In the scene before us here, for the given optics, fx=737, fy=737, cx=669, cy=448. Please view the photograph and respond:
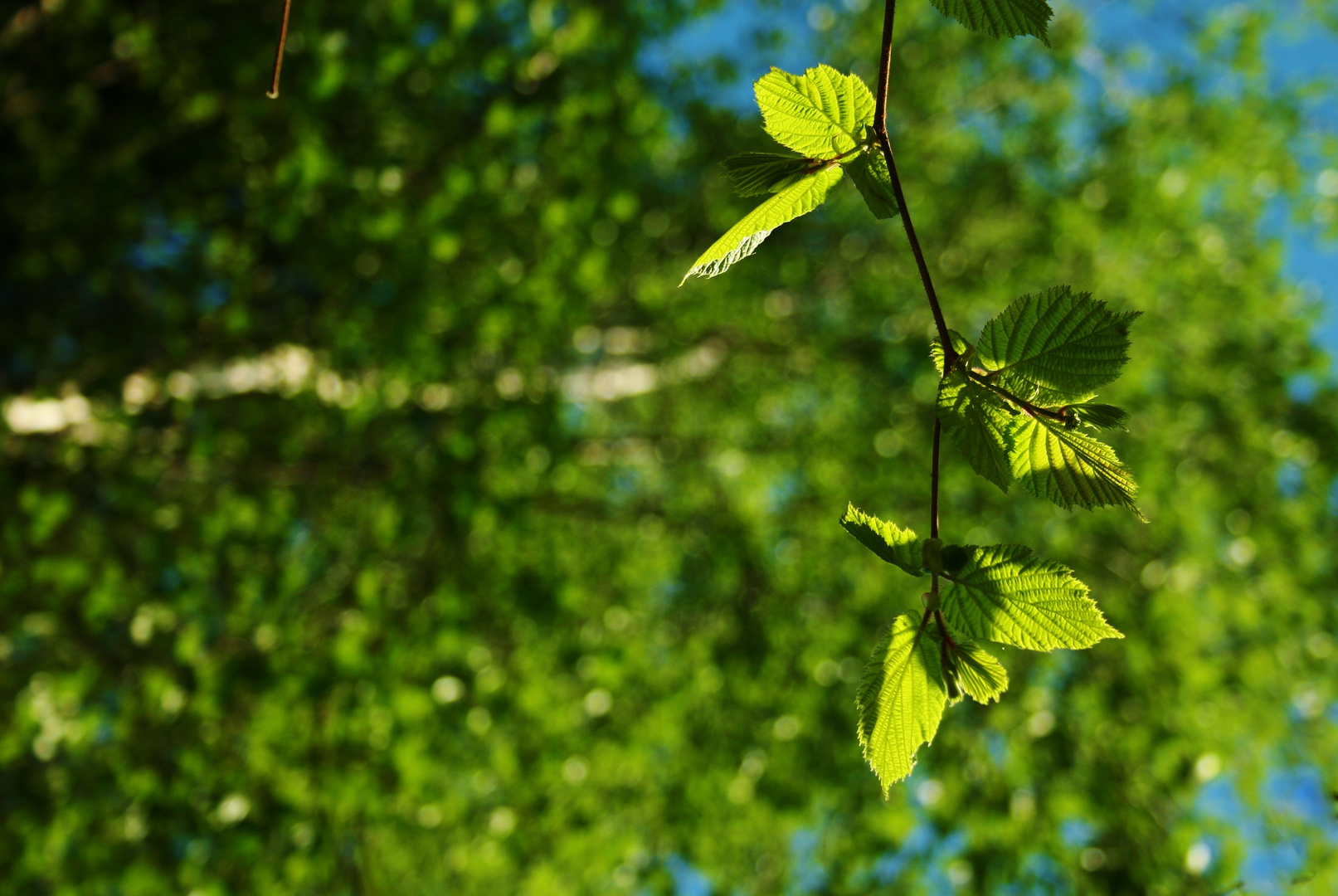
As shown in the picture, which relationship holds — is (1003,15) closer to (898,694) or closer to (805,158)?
(805,158)

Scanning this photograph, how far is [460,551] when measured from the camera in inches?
120

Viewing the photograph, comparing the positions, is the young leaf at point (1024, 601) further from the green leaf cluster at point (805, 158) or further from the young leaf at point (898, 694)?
the green leaf cluster at point (805, 158)

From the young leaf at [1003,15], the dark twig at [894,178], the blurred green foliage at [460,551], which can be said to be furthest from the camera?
the blurred green foliage at [460,551]

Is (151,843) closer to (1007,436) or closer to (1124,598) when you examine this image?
(1007,436)

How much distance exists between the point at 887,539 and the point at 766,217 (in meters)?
0.31

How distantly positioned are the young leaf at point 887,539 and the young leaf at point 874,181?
0.85 feet

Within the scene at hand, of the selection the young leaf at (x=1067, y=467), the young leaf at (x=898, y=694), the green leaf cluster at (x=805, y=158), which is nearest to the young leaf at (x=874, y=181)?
the green leaf cluster at (x=805, y=158)

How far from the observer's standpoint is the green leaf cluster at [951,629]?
2.19ft

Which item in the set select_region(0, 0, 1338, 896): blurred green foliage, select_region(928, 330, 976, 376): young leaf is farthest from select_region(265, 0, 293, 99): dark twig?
select_region(0, 0, 1338, 896): blurred green foliage

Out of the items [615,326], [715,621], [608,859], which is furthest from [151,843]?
[615,326]

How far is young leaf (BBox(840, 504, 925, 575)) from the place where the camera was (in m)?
0.66

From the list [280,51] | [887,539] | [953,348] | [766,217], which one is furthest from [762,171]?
[280,51]

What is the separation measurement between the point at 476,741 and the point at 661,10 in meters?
3.55

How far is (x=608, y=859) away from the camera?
10.2 ft
